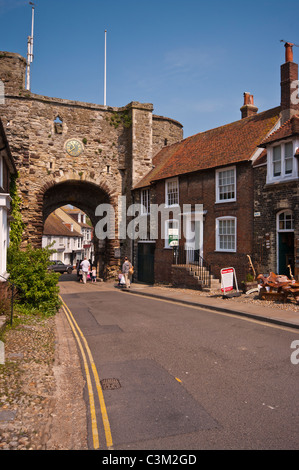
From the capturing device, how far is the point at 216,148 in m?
21.2

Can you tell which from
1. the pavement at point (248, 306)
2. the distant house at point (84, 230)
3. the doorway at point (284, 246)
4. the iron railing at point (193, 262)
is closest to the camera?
the pavement at point (248, 306)

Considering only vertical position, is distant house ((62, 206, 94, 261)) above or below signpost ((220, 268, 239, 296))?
above

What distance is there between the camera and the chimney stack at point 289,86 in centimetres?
1739

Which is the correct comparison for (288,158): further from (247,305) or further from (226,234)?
(247,305)

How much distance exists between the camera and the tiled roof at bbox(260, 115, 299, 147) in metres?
15.2

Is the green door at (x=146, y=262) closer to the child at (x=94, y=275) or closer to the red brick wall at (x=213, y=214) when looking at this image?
the red brick wall at (x=213, y=214)

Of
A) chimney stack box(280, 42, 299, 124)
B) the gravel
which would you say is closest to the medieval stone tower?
chimney stack box(280, 42, 299, 124)

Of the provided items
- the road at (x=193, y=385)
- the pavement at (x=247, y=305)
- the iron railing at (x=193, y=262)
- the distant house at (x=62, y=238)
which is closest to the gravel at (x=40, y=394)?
the road at (x=193, y=385)

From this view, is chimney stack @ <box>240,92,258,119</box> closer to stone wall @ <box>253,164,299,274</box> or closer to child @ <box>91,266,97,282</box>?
stone wall @ <box>253,164,299,274</box>

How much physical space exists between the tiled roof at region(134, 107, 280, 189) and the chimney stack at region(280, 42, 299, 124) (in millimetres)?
664

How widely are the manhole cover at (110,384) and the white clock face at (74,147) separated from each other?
71.5 feet

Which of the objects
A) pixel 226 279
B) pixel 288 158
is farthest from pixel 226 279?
pixel 288 158

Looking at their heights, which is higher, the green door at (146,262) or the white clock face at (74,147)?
the white clock face at (74,147)
